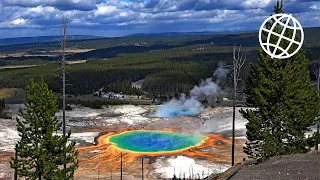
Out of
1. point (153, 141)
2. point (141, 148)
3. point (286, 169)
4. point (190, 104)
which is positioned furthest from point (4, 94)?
point (286, 169)

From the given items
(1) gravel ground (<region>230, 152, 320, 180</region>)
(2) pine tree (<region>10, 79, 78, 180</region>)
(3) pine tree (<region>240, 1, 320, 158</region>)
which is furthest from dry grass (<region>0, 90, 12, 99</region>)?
(1) gravel ground (<region>230, 152, 320, 180</region>)

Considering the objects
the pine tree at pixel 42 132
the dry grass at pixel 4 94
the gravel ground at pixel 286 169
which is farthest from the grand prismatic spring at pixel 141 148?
the dry grass at pixel 4 94

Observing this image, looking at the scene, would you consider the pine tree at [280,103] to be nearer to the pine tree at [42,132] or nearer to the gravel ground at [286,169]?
the gravel ground at [286,169]

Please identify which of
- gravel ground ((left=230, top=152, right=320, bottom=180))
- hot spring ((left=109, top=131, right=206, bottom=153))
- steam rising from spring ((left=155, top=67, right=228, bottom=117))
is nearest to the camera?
gravel ground ((left=230, top=152, right=320, bottom=180))

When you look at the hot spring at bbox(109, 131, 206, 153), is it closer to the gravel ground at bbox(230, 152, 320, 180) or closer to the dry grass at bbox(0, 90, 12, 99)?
Result: the gravel ground at bbox(230, 152, 320, 180)

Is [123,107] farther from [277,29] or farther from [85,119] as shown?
[277,29]

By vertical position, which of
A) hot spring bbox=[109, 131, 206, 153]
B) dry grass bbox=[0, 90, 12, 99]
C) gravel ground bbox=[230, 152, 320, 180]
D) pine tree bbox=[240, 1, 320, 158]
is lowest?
dry grass bbox=[0, 90, 12, 99]

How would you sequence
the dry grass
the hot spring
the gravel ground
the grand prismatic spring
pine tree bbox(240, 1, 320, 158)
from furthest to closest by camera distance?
the dry grass, the hot spring, the grand prismatic spring, pine tree bbox(240, 1, 320, 158), the gravel ground
